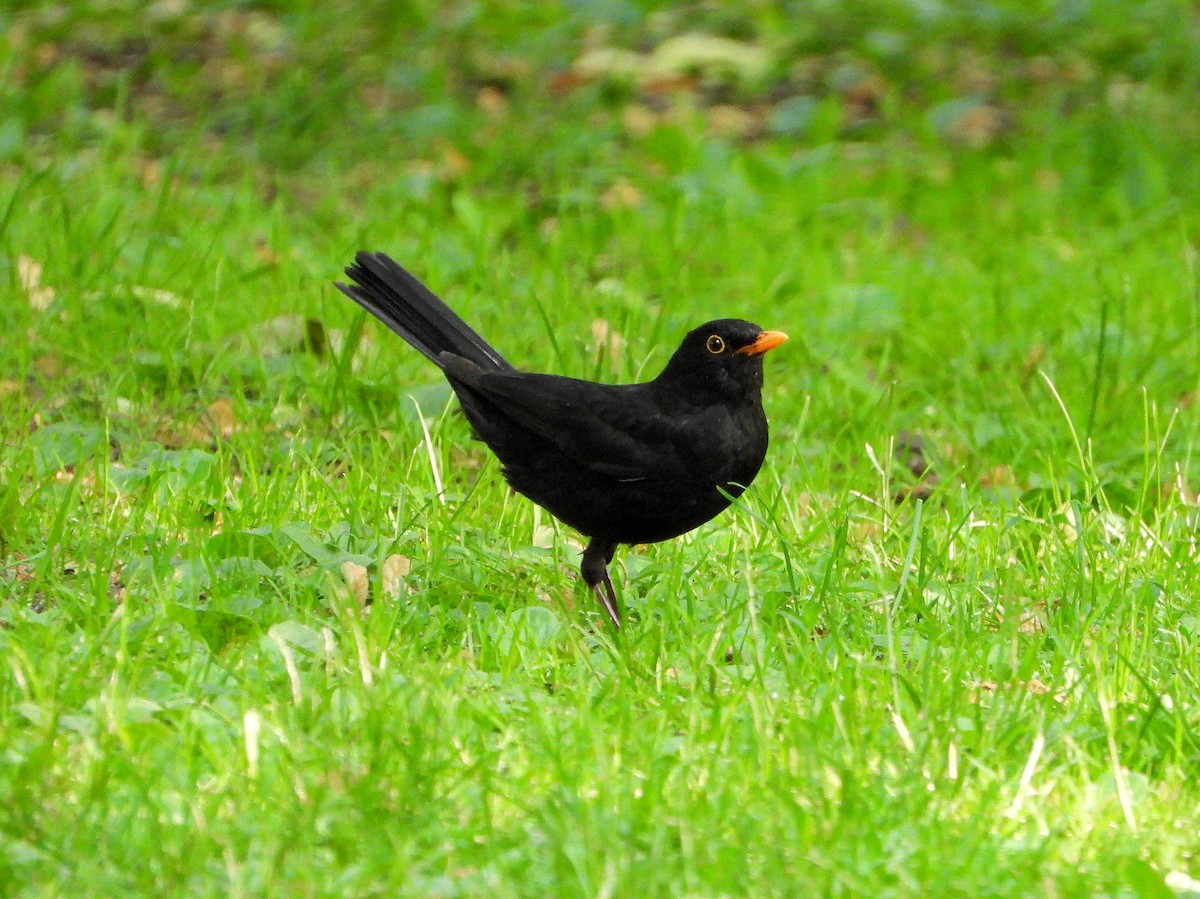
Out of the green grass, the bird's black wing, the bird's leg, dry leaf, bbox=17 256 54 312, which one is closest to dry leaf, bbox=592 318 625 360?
the green grass

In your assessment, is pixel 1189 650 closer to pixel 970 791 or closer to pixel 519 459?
pixel 970 791

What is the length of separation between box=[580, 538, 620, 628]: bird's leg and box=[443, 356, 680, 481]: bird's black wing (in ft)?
0.66

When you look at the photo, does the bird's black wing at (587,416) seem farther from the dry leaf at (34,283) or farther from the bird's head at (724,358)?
the dry leaf at (34,283)

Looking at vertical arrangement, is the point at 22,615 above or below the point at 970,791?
above

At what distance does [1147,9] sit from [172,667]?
826cm

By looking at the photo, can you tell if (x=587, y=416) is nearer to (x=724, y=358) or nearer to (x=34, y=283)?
(x=724, y=358)

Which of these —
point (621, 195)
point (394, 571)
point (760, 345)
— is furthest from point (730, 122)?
point (394, 571)

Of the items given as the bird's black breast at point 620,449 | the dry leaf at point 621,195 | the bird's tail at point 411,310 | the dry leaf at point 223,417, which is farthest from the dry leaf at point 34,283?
the dry leaf at point 621,195

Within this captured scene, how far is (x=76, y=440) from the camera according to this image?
4527 mm

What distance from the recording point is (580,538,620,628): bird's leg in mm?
3977

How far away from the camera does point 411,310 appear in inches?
181

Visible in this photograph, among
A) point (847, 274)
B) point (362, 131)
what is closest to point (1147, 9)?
point (847, 274)

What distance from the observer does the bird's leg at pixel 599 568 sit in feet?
13.0

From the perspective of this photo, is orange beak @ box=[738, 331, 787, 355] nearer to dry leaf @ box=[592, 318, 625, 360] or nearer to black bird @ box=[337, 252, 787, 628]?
black bird @ box=[337, 252, 787, 628]
